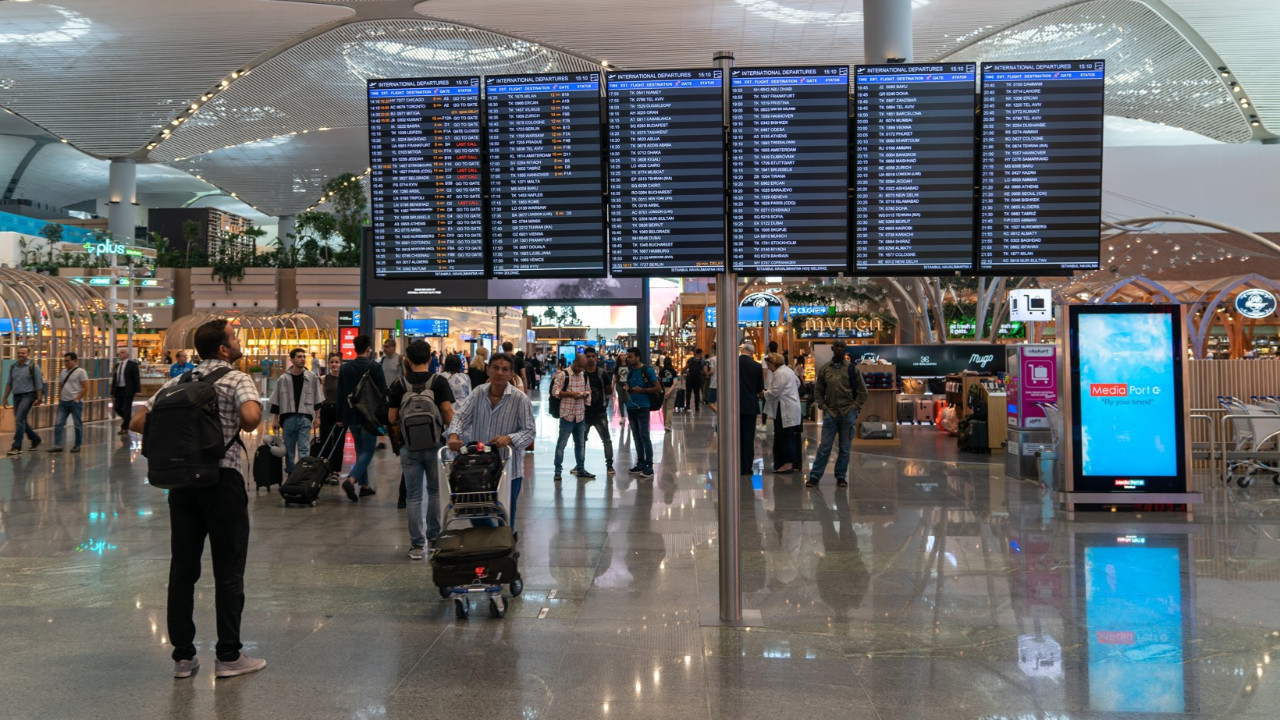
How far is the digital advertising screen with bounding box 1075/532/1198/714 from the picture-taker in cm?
442

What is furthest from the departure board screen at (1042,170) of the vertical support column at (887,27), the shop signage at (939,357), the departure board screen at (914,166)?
the shop signage at (939,357)

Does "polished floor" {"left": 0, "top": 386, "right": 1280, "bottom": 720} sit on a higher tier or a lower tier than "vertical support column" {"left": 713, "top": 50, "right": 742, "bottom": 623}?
lower

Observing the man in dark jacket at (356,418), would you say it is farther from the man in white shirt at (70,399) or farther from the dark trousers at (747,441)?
the man in white shirt at (70,399)

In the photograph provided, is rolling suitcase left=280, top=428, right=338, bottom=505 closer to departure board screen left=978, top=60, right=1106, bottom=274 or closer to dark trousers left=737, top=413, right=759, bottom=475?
dark trousers left=737, top=413, right=759, bottom=475

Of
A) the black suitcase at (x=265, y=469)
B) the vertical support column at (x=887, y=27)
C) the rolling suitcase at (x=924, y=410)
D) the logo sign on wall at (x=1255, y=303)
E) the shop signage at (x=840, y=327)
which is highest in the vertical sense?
the vertical support column at (x=887, y=27)

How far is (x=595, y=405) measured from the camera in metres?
13.2

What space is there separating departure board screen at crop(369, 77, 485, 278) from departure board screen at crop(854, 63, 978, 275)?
2459mm

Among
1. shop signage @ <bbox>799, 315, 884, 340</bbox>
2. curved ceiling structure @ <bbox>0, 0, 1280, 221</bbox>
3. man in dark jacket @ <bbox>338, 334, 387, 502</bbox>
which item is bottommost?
man in dark jacket @ <bbox>338, 334, 387, 502</bbox>

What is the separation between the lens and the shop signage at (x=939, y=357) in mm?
23359

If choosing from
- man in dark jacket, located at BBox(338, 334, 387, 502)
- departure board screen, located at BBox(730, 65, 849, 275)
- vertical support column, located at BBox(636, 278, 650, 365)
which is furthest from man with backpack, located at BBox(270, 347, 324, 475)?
departure board screen, located at BBox(730, 65, 849, 275)

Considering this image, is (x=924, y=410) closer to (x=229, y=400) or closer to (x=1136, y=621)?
(x=1136, y=621)

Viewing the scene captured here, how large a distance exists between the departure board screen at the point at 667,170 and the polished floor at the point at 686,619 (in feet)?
7.34

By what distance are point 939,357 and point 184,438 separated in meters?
21.6

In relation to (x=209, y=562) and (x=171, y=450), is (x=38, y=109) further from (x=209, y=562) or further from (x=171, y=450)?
(x=171, y=450)
